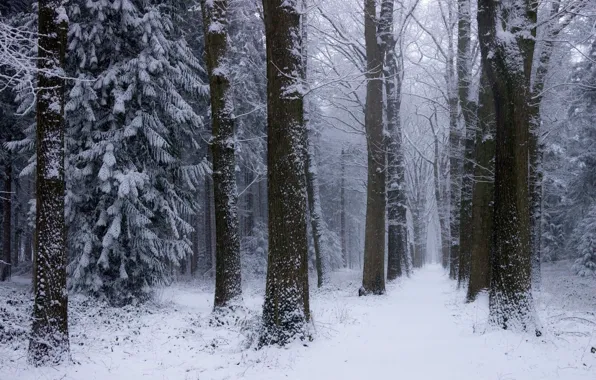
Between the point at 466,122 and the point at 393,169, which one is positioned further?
the point at 393,169

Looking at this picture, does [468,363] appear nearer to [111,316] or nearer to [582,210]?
[111,316]

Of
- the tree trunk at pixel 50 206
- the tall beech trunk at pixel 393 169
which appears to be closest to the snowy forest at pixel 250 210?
the tree trunk at pixel 50 206

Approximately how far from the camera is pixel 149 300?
40.8ft

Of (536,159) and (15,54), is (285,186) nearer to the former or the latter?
(15,54)

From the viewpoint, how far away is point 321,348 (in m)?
6.63

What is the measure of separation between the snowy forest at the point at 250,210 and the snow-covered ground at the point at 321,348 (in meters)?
0.05

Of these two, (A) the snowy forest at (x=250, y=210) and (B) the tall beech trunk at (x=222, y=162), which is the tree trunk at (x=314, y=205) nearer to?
(A) the snowy forest at (x=250, y=210)

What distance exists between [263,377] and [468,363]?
2875 mm

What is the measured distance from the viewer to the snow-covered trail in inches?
216

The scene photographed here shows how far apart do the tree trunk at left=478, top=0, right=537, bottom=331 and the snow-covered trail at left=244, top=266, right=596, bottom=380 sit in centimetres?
61

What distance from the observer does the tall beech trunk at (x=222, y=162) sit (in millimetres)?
9945

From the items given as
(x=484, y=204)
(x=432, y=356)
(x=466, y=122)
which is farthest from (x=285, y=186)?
(x=466, y=122)

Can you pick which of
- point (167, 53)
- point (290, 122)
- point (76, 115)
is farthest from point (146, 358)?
point (167, 53)

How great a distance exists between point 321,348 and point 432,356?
1686mm
